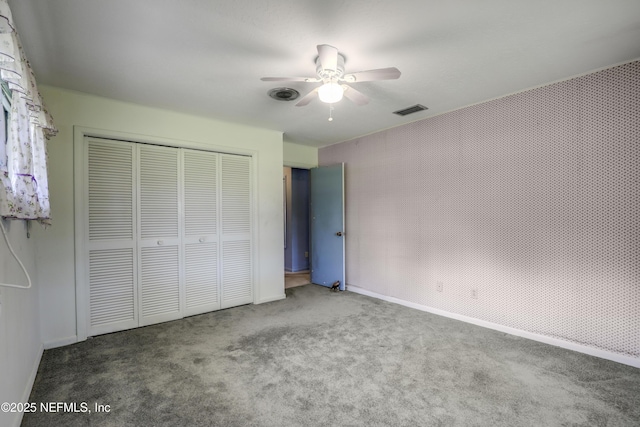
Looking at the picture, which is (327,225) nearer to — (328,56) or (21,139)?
(328,56)

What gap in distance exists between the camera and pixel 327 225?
15.9 feet

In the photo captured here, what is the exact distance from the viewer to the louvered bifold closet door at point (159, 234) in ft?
10.4

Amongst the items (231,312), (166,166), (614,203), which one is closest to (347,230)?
(231,312)

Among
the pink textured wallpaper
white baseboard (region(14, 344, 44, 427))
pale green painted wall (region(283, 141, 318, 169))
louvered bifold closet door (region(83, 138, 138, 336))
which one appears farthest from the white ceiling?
white baseboard (region(14, 344, 44, 427))

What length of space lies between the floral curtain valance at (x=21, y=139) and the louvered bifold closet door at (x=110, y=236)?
965 millimetres

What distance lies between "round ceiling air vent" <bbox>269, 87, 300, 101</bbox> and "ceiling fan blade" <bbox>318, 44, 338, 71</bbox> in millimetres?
850

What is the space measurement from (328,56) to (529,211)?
239 centimetres

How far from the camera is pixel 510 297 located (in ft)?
9.67

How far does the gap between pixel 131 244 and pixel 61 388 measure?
1.39 meters

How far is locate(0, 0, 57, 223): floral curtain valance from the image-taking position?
125 cm

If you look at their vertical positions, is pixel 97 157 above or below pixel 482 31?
below

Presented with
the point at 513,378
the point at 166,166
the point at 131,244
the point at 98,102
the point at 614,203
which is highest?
the point at 98,102

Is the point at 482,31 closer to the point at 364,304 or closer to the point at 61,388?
the point at 364,304

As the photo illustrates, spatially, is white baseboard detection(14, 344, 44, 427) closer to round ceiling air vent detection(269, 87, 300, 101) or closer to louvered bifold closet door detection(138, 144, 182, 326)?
louvered bifold closet door detection(138, 144, 182, 326)
